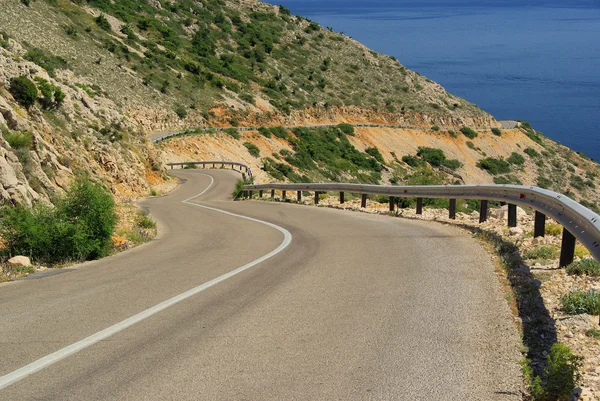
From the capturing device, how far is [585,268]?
27.9ft

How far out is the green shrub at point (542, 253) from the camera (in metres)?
9.97

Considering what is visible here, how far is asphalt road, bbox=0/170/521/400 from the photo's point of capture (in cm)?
546

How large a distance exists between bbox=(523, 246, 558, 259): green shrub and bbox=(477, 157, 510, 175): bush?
75007mm

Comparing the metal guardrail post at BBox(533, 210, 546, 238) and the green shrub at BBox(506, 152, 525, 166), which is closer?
the metal guardrail post at BBox(533, 210, 546, 238)

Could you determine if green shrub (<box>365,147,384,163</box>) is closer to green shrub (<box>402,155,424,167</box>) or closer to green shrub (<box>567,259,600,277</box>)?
green shrub (<box>402,155,424,167</box>)

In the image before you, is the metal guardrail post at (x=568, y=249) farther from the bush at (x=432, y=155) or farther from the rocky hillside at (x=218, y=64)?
the bush at (x=432, y=155)

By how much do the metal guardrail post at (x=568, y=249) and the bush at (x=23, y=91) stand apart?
21.0m

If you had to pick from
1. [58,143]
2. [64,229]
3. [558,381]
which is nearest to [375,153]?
[58,143]

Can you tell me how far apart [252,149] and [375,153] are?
18.5 meters

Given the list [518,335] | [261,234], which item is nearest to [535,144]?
[261,234]

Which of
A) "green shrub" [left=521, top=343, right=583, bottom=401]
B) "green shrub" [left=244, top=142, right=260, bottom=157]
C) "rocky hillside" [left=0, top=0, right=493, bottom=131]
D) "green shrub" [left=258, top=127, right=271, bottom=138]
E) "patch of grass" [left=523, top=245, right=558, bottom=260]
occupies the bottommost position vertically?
"green shrub" [left=521, top=343, right=583, bottom=401]

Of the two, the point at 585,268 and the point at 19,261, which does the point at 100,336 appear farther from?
the point at 585,268

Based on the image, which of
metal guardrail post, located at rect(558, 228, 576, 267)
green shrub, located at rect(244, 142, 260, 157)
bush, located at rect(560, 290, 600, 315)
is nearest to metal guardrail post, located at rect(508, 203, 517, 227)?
metal guardrail post, located at rect(558, 228, 576, 267)

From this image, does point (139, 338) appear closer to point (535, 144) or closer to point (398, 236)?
point (398, 236)
